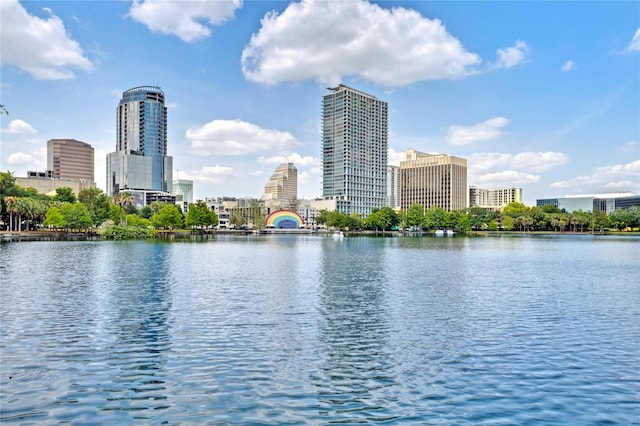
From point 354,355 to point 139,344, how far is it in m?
8.27

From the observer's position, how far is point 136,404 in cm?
1291

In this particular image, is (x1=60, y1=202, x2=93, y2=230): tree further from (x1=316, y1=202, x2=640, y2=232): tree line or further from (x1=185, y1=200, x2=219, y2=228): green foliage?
(x1=316, y1=202, x2=640, y2=232): tree line

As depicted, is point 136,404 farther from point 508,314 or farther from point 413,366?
point 508,314

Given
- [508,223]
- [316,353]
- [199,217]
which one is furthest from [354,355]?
[508,223]

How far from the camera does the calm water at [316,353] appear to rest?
12.7 m

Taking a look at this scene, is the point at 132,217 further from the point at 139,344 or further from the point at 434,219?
the point at 139,344

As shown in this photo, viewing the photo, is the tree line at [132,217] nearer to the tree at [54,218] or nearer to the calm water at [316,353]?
the tree at [54,218]

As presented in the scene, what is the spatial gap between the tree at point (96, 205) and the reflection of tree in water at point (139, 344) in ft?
346

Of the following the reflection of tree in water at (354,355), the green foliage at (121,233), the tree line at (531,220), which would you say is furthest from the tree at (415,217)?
the reflection of tree in water at (354,355)

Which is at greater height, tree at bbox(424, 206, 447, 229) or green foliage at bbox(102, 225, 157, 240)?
tree at bbox(424, 206, 447, 229)

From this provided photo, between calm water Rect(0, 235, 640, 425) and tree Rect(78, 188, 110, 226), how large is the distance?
104 metres

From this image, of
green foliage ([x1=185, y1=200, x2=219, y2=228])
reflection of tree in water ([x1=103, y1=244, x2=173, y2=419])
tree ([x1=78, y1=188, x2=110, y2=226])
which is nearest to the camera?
reflection of tree in water ([x1=103, y1=244, x2=173, y2=419])

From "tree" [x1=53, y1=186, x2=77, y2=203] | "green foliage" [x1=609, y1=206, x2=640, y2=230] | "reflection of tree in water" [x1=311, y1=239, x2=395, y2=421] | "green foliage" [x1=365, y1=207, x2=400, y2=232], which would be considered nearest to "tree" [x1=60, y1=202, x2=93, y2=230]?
"tree" [x1=53, y1=186, x2=77, y2=203]

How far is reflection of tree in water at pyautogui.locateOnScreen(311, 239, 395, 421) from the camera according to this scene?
12930mm
